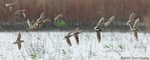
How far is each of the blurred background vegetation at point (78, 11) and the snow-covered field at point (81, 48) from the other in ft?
4.50

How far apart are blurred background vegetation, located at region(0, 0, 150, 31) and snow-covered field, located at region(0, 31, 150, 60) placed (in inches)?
54.0

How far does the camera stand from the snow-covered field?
7328mm

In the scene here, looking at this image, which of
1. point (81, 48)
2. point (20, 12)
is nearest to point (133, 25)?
point (81, 48)

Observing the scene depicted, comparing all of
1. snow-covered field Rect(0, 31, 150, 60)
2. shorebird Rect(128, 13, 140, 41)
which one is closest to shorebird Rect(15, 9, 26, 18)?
snow-covered field Rect(0, 31, 150, 60)

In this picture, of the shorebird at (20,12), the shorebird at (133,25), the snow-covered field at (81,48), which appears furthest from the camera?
the shorebird at (20,12)

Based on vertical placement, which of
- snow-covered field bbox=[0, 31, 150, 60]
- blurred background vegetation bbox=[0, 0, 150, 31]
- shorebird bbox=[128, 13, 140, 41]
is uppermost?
blurred background vegetation bbox=[0, 0, 150, 31]

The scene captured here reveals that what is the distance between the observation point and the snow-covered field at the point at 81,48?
7.33 metres

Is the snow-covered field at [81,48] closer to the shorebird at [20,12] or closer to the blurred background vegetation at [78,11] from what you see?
the shorebird at [20,12]

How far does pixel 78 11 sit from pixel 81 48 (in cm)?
348

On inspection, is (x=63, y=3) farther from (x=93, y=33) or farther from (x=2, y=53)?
(x=2, y=53)

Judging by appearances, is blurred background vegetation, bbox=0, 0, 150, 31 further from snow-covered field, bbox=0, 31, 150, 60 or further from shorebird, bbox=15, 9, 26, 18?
snow-covered field, bbox=0, 31, 150, 60

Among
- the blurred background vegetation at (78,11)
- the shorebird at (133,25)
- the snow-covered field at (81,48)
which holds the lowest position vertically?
the snow-covered field at (81,48)

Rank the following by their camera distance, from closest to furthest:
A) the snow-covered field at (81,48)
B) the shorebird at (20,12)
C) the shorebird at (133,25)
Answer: the snow-covered field at (81,48) < the shorebird at (133,25) < the shorebird at (20,12)

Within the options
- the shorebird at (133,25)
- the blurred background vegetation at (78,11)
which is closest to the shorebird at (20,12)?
the blurred background vegetation at (78,11)
